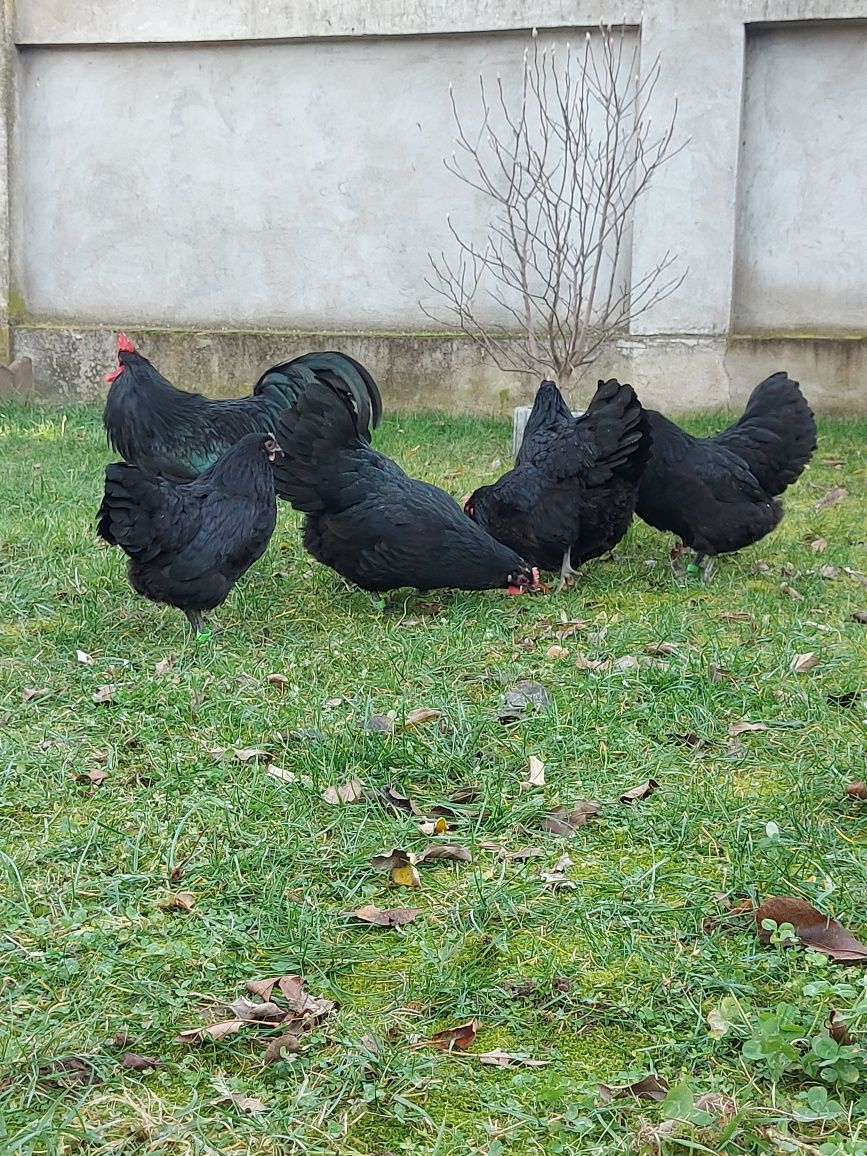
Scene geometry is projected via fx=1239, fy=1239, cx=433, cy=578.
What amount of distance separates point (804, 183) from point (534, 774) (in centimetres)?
827

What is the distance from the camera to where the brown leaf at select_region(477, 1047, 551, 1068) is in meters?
2.49

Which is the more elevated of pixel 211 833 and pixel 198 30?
pixel 198 30

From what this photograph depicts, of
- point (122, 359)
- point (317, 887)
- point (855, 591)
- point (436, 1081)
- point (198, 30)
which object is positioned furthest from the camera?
point (198, 30)

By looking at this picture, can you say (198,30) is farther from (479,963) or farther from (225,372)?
(479,963)

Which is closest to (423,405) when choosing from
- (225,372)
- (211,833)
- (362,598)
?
(225,372)

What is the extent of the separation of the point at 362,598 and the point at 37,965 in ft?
11.4

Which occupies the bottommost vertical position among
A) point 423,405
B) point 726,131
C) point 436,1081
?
point 436,1081

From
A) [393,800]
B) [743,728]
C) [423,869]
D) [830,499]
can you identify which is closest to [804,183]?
[830,499]

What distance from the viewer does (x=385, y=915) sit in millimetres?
3066

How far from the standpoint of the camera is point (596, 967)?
281 cm

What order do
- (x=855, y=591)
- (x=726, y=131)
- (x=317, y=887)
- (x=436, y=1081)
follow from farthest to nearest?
1. (x=726, y=131)
2. (x=855, y=591)
3. (x=317, y=887)
4. (x=436, y=1081)

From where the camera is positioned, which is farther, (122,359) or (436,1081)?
(122,359)

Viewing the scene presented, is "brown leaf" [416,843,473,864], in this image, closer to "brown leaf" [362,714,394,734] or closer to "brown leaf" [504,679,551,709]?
"brown leaf" [362,714,394,734]

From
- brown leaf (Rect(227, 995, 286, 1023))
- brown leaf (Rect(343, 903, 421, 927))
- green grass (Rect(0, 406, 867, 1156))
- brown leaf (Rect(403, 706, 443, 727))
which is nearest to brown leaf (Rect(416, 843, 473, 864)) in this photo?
green grass (Rect(0, 406, 867, 1156))
